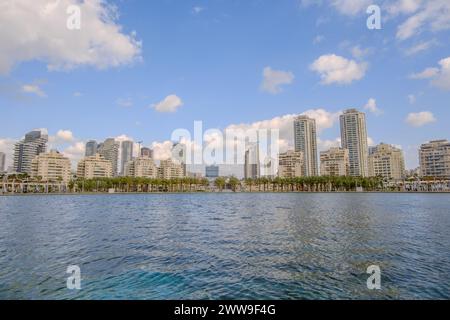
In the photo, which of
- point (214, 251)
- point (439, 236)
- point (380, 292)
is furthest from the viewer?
point (439, 236)

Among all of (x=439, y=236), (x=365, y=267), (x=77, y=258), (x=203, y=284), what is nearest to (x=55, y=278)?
(x=77, y=258)

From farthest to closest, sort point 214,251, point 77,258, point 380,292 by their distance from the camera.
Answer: point 214,251 → point 77,258 → point 380,292

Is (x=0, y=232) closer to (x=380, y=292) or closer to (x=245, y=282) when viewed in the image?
(x=245, y=282)

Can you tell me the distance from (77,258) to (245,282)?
1287cm

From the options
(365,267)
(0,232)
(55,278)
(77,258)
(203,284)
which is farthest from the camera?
(0,232)

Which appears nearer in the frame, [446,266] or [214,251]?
[446,266]

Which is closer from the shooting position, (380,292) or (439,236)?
(380,292)

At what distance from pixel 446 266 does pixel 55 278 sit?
23625 millimetres

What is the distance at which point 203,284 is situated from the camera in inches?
597
